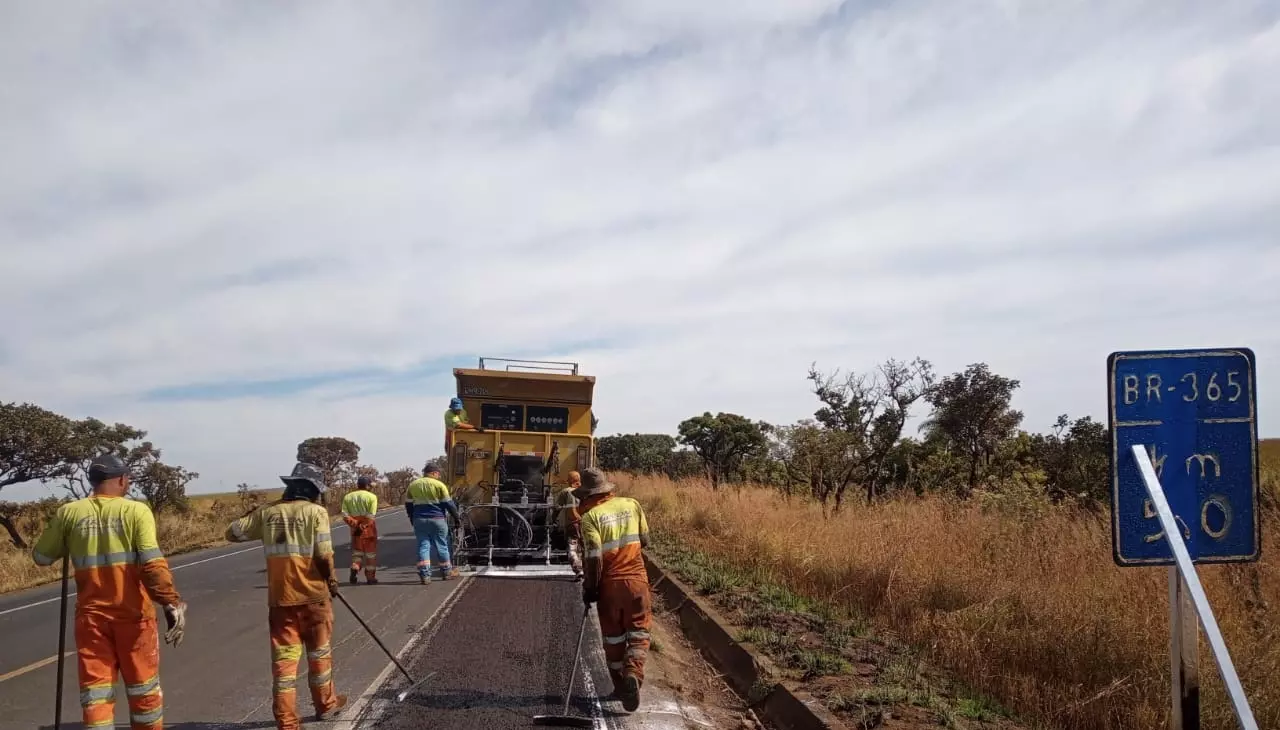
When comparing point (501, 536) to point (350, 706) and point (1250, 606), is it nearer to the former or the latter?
point (350, 706)

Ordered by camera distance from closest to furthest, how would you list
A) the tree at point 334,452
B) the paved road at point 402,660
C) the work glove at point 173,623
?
the work glove at point 173,623
the paved road at point 402,660
the tree at point 334,452

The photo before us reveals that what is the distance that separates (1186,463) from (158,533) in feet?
75.8

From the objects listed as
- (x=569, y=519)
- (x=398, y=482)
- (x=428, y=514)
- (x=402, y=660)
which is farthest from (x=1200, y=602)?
(x=398, y=482)

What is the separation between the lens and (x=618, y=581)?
20.8 ft

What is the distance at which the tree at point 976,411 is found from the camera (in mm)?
18438

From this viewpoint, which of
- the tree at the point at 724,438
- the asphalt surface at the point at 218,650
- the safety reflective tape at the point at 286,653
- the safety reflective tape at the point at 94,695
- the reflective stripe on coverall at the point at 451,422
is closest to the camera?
the safety reflective tape at the point at 94,695

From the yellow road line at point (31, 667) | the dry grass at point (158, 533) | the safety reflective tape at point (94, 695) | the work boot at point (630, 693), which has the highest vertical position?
the safety reflective tape at point (94, 695)

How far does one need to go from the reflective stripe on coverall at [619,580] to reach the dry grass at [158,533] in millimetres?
12364

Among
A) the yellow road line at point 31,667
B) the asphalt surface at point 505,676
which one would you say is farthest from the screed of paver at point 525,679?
the yellow road line at point 31,667

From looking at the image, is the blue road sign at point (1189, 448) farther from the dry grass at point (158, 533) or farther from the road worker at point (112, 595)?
the dry grass at point (158, 533)

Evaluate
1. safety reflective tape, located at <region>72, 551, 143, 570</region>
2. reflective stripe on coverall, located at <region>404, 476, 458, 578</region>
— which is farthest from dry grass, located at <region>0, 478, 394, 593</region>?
safety reflective tape, located at <region>72, 551, 143, 570</region>

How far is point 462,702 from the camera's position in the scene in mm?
6137

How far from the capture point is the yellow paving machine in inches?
555

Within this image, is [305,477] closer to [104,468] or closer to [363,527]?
[104,468]
